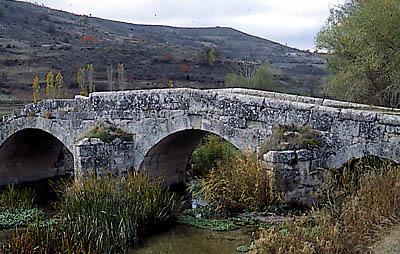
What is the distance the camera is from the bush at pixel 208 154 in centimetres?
1464

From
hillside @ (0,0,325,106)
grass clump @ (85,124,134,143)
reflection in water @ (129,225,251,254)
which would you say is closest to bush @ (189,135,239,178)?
grass clump @ (85,124,134,143)

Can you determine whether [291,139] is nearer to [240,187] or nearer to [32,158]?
[240,187]

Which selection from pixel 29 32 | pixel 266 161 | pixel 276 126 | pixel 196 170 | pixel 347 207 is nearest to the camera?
pixel 347 207

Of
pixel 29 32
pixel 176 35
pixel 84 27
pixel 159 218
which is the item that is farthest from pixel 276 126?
→ pixel 176 35

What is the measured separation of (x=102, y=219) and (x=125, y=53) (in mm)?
33973

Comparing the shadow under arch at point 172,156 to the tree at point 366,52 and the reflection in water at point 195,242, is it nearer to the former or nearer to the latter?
the reflection in water at point 195,242

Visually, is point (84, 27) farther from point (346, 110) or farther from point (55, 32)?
point (346, 110)

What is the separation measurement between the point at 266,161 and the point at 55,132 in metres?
5.95

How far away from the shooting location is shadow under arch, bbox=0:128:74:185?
1546 centimetres

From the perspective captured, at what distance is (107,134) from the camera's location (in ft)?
39.9

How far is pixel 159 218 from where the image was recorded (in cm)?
980

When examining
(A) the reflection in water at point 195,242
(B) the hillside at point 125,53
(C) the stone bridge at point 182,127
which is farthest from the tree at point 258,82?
(A) the reflection in water at point 195,242

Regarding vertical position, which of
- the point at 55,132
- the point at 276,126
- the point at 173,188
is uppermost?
the point at 276,126

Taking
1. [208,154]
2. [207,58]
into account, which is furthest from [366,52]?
[207,58]
